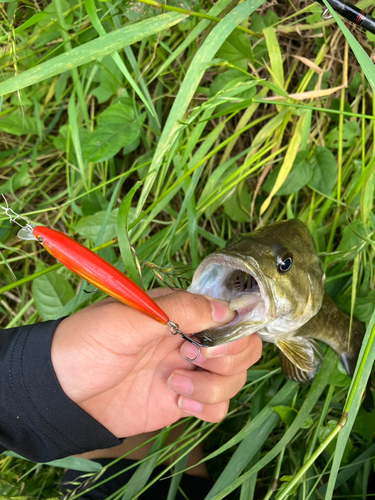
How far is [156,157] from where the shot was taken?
1.63 m

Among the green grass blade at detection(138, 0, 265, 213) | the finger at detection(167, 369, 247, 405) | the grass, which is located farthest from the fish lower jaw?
the finger at detection(167, 369, 247, 405)

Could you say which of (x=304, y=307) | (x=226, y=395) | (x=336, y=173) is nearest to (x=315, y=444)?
(x=226, y=395)

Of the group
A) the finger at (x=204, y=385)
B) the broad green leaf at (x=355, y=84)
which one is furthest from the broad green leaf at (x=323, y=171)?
the finger at (x=204, y=385)

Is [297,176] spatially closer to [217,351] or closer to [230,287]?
[230,287]

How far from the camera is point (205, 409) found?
195cm

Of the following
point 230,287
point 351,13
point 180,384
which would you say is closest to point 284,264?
point 230,287

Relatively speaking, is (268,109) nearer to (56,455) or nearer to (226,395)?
(226,395)

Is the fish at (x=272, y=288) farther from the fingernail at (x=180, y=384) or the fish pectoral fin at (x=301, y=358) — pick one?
the fingernail at (x=180, y=384)

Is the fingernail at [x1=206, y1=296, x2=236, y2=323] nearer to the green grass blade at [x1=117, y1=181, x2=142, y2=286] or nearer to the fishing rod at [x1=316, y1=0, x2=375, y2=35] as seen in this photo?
the green grass blade at [x1=117, y1=181, x2=142, y2=286]

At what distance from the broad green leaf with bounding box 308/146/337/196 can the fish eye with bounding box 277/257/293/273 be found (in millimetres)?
918

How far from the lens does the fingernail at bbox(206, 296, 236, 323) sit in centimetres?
141

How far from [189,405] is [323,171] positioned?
1.47 metres

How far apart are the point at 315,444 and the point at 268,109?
200cm

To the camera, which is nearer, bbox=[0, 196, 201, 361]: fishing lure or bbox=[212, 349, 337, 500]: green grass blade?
bbox=[0, 196, 201, 361]: fishing lure
